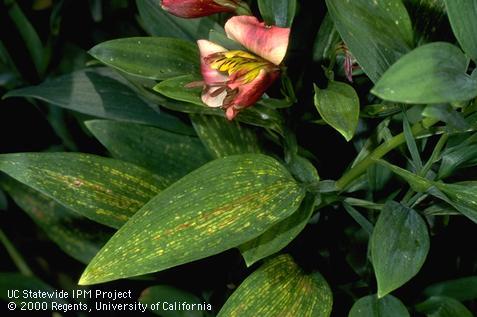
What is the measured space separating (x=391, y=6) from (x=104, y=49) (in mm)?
327

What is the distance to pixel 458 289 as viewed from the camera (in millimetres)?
980

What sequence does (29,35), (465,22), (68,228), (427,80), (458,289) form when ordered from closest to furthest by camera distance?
1. (427,80)
2. (465,22)
3. (458,289)
4. (68,228)
5. (29,35)

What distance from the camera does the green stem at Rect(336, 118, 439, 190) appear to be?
731mm

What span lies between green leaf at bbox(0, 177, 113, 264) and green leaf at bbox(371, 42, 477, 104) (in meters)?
0.65

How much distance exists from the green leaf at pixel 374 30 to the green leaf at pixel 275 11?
0.10 m

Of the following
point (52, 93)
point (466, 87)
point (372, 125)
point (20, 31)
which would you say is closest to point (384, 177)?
point (372, 125)

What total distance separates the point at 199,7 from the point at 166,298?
0.47 metres

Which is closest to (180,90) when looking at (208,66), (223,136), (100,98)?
(208,66)

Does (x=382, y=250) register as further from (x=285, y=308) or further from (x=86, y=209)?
(x=86, y=209)

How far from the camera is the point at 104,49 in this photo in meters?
0.83

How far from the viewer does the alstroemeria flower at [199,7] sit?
0.75 meters

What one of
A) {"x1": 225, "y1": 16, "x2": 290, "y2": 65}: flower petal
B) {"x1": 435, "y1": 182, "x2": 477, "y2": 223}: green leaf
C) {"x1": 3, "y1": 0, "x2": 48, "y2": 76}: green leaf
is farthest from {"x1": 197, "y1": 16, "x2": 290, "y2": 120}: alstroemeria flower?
{"x1": 3, "y1": 0, "x2": 48, "y2": 76}: green leaf

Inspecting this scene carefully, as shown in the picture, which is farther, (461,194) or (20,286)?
(20,286)

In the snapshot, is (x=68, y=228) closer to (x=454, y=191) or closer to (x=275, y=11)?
(x=275, y=11)
